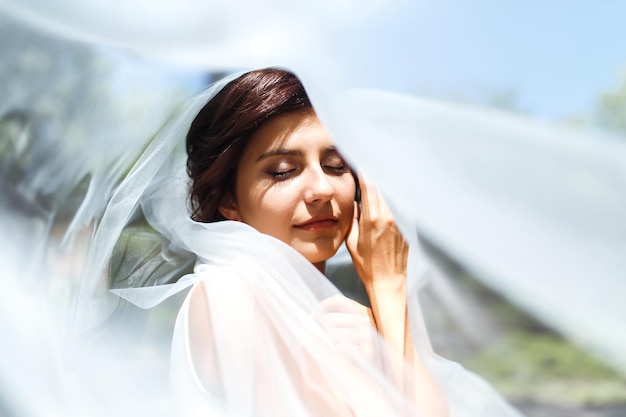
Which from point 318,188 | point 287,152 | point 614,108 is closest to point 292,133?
point 287,152

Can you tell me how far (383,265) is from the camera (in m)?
1.69

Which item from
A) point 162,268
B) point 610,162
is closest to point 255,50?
point 162,268

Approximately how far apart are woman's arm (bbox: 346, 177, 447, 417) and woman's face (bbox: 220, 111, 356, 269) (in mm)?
69

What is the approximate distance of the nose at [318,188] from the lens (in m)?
1.68

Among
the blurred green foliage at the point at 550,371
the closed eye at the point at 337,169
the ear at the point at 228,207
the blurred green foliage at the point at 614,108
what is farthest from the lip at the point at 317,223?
the blurred green foliage at the point at 614,108

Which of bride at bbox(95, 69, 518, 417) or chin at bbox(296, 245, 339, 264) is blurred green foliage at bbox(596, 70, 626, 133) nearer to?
bride at bbox(95, 69, 518, 417)

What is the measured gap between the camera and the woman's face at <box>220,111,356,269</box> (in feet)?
5.60

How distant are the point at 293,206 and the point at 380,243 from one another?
225 mm

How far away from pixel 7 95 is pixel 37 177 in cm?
20

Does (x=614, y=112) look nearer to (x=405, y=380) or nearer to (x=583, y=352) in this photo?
(x=583, y=352)

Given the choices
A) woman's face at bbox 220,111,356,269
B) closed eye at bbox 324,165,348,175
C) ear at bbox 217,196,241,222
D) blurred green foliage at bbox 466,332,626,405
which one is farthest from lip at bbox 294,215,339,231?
Answer: blurred green foliage at bbox 466,332,626,405

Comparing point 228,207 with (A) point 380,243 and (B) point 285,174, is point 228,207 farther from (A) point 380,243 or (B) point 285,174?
(A) point 380,243

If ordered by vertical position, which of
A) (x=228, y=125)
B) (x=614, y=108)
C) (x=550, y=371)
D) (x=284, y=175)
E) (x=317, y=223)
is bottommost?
(x=550, y=371)

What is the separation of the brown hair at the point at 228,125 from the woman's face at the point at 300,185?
0.11 ft
